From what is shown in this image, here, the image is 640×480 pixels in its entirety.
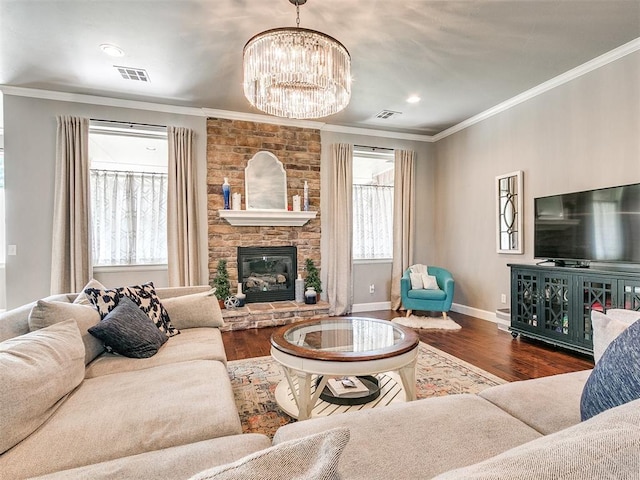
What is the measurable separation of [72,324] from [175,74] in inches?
113

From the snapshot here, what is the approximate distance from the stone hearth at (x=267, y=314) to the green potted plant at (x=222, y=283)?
0.21m

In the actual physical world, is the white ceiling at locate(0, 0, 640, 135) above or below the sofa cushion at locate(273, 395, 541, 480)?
above

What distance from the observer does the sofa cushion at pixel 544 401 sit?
3.90ft

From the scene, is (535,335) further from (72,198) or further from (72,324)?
(72,198)

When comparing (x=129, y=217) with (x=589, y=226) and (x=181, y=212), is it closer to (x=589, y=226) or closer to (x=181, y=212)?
(x=181, y=212)

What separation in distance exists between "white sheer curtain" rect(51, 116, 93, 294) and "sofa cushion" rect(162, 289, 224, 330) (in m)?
2.08

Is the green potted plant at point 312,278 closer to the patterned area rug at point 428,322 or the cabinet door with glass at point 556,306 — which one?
the patterned area rug at point 428,322

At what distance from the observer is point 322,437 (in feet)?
1.86

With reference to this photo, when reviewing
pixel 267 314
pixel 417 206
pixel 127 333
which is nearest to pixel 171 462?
pixel 127 333

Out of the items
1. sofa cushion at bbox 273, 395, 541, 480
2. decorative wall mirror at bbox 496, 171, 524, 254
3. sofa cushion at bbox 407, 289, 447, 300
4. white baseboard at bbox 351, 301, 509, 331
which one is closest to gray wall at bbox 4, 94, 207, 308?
white baseboard at bbox 351, 301, 509, 331

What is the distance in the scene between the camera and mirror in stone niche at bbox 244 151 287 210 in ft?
15.7

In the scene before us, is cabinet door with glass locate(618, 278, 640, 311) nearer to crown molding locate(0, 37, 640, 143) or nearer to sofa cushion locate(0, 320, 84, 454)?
crown molding locate(0, 37, 640, 143)

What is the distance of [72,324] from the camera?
5.55 feet

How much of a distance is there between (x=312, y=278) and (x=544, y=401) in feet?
12.3
